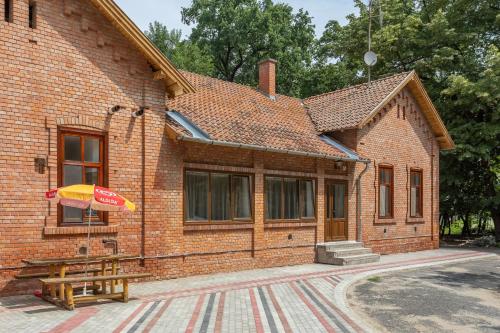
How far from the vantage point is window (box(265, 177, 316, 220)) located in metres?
14.5

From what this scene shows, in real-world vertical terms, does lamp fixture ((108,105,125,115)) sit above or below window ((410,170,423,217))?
above

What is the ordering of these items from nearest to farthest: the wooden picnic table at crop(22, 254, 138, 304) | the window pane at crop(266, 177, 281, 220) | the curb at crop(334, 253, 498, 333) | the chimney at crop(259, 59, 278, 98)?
the curb at crop(334, 253, 498, 333) → the wooden picnic table at crop(22, 254, 138, 304) → the window pane at crop(266, 177, 281, 220) → the chimney at crop(259, 59, 278, 98)

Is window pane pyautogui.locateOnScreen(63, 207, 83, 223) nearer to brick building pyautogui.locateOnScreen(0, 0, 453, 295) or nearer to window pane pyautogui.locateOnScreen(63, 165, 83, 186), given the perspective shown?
brick building pyautogui.locateOnScreen(0, 0, 453, 295)

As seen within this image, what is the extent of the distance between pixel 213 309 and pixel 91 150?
15.0 feet

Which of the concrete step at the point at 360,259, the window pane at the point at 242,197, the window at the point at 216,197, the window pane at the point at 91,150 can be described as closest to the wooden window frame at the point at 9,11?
the window pane at the point at 91,150

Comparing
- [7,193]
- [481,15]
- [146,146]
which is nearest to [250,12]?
[481,15]

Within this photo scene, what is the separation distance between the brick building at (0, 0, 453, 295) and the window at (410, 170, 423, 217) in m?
1.33

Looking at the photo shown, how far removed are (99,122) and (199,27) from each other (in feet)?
94.7

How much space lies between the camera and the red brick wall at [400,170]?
58.1 feet

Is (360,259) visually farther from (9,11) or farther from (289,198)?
(9,11)

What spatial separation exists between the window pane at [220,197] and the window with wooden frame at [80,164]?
3256mm

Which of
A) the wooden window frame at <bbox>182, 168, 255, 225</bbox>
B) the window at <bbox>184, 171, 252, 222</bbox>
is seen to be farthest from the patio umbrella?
the window at <bbox>184, 171, 252, 222</bbox>

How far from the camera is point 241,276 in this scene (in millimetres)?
12383

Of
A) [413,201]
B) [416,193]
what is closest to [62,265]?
[413,201]
